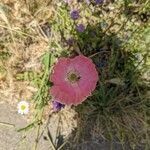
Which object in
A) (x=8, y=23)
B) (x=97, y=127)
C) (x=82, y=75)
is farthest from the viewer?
(x=8, y=23)

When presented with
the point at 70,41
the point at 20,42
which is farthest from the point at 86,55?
→ the point at 20,42

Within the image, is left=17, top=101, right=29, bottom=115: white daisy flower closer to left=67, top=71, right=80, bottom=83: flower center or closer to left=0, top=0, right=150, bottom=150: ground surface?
left=0, top=0, right=150, bottom=150: ground surface

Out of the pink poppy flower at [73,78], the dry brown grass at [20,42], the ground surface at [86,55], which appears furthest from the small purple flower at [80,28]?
the pink poppy flower at [73,78]

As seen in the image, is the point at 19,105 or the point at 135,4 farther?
the point at 135,4

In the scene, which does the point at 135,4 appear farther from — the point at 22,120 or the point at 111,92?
the point at 22,120

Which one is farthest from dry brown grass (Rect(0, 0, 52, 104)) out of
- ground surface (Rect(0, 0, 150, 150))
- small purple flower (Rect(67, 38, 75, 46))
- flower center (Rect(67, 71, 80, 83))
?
flower center (Rect(67, 71, 80, 83))

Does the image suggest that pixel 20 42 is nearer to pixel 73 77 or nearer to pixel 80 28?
pixel 80 28

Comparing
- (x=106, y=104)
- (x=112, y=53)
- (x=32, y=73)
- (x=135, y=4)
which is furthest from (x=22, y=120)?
(x=135, y=4)
